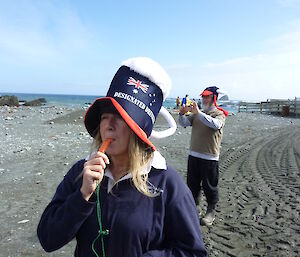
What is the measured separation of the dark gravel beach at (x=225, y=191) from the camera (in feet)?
14.0

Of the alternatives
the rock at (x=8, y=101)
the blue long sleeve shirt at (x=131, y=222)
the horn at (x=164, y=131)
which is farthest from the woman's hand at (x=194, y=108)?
the rock at (x=8, y=101)

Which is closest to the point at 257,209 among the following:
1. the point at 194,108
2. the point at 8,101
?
the point at 194,108

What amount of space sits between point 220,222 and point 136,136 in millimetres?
3776

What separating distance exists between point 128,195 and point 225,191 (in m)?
5.36

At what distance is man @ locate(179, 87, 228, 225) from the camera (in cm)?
479

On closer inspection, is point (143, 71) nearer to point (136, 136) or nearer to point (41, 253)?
point (136, 136)

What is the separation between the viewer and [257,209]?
5562 millimetres

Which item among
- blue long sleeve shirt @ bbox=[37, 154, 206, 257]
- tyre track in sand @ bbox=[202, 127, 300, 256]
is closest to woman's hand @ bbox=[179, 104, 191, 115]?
tyre track in sand @ bbox=[202, 127, 300, 256]

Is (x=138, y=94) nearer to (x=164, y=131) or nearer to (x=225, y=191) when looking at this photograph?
(x=164, y=131)

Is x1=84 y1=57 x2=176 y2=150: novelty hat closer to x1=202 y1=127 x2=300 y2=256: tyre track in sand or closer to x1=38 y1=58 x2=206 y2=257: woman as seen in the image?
x1=38 y1=58 x2=206 y2=257: woman

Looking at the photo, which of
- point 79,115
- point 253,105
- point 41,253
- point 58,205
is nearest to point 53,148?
point 41,253

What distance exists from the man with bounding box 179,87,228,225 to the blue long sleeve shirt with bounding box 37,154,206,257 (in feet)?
9.82

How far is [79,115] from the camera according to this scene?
21812 mm

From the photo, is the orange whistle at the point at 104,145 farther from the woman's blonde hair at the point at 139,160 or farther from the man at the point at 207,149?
the man at the point at 207,149
